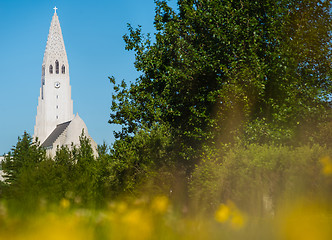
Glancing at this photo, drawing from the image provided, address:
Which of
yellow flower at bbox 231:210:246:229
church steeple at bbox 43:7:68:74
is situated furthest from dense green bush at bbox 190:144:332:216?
church steeple at bbox 43:7:68:74

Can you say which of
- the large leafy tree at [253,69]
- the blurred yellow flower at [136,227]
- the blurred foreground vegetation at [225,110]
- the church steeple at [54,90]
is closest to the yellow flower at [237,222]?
the blurred yellow flower at [136,227]

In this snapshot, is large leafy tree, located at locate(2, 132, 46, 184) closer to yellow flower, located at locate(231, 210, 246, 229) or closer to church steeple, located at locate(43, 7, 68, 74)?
yellow flower, located at locate(231, 210, 246, 229)

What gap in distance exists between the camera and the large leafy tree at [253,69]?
19.7 m

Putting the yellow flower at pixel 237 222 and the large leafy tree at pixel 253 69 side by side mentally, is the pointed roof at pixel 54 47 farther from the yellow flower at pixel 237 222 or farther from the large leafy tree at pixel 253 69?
the yellow flower at pixel 237 222

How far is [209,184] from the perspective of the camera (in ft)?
50.1

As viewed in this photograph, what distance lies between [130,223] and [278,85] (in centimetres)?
1670

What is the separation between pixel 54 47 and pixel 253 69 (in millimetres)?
154688

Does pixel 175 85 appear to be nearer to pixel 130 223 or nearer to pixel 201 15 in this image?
pixel 201 15

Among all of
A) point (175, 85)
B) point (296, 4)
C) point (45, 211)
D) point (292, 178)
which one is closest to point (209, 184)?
point (292, 178)

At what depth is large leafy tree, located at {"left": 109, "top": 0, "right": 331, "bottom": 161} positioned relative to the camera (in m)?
19.7

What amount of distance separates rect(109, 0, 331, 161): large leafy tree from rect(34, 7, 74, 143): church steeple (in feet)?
472

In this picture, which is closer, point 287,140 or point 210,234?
point 210,234

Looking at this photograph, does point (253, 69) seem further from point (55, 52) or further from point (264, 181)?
point (55, 52)

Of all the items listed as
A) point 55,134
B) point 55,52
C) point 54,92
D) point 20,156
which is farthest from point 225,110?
point 55,52
